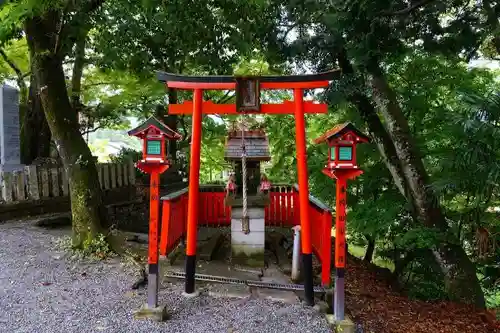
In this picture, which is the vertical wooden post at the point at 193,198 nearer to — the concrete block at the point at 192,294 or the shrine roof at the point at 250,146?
the concrete block at the point at 192,294

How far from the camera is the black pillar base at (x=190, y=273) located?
568 cm

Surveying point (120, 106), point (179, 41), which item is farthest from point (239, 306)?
point (120, 106)

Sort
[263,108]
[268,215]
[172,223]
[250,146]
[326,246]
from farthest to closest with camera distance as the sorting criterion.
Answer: [268,215] → [250,146] → [172,223] → [326,246] → [263,108]

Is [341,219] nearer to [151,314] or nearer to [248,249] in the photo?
[248,249]

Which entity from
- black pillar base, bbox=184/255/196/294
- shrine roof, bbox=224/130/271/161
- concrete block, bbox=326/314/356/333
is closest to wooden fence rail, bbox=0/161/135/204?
shrine roof, bbox=224/130/271/161

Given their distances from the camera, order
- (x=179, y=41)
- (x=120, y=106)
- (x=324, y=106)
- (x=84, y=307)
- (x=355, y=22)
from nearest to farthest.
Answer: (x=84, y=307)
(x=324, y=106)
(x=355, y=22)
(x=179, y=41)
(x=120, y=106)

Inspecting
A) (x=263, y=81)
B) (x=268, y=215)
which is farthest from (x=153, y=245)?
(x=268, y=215)

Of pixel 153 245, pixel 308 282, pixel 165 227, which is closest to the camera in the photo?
pixel 153 245

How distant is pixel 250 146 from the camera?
7.51m

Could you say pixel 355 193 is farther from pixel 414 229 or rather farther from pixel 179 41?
pixel 179 41

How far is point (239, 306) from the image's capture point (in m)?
5.41

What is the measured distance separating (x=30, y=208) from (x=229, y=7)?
707cm

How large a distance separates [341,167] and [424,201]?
3939 millimetres

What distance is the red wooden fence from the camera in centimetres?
616
